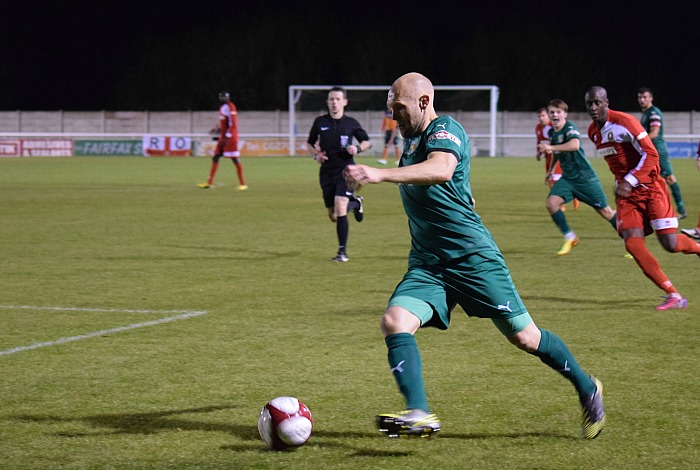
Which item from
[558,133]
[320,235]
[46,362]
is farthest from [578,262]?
[46,362]

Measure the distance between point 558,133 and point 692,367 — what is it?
A: 6749 mm

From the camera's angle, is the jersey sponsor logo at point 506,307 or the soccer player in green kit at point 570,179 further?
the soccer player in green kit at point 570,179

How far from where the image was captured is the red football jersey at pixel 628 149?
9523 mm

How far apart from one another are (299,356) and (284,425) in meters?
2.24

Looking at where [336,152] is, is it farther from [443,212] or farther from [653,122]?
[443,212]

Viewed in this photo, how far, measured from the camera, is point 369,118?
155 ft

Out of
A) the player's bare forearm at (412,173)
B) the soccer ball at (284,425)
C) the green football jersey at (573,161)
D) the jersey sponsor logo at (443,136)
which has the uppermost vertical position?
the jersey sponsor logo at (443,136)

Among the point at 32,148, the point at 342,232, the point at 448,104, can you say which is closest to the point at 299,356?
the point at 342,232

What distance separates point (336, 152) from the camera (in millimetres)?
13070

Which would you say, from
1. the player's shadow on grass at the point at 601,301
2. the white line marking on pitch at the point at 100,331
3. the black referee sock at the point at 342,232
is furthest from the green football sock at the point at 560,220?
the white line marking on pitch at the point at 100,331

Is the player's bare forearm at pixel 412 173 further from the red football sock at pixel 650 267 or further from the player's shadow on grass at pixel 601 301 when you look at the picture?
the player's shadow on grass at pixel 601 301

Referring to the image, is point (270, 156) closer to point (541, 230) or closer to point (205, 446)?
point (541, 230)

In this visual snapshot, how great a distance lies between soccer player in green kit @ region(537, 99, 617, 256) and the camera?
13070 millimetres

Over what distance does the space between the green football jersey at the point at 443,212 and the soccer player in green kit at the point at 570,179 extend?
772 centimetres
